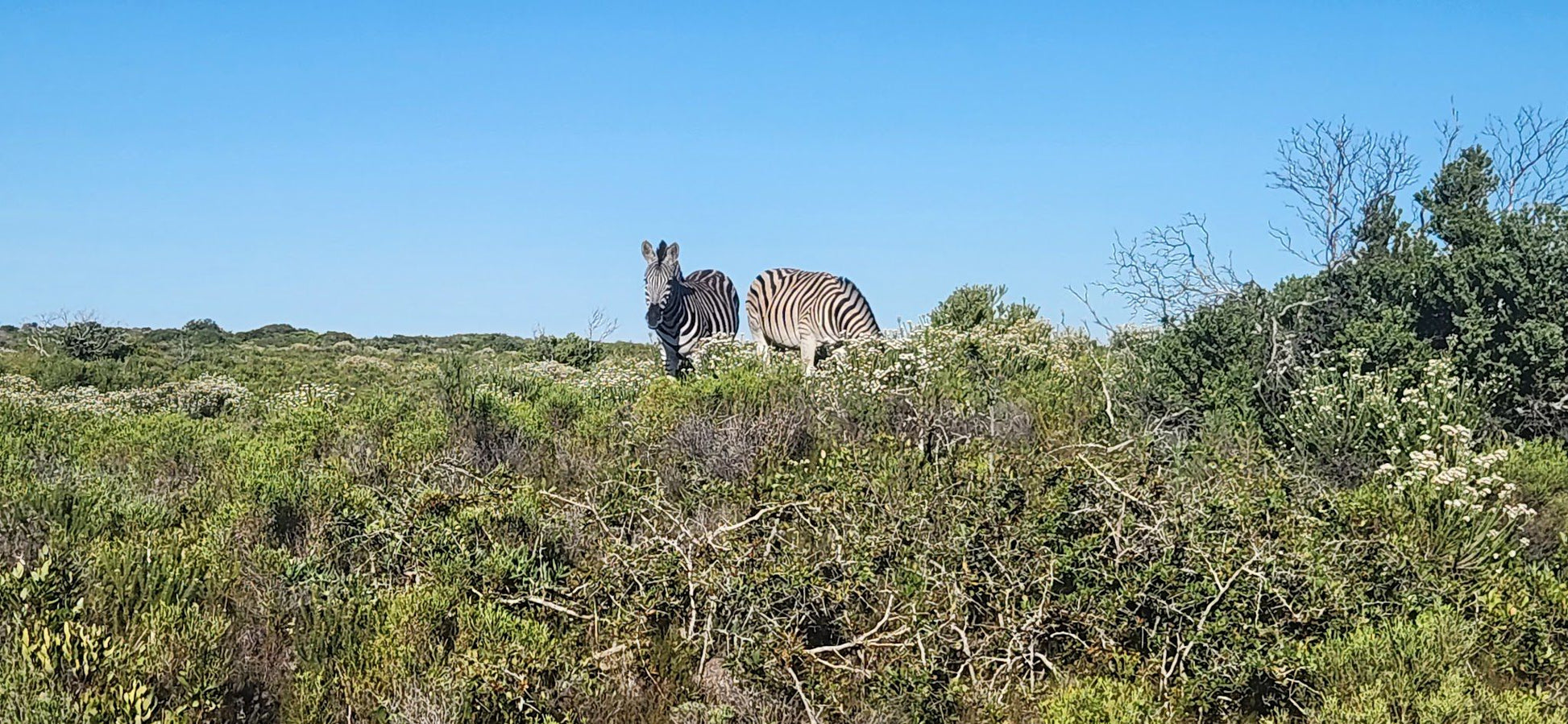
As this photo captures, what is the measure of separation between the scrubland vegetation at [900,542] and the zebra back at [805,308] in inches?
147

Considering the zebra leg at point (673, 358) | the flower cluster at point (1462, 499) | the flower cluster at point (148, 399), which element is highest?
the zebra leg at point (673, 358)

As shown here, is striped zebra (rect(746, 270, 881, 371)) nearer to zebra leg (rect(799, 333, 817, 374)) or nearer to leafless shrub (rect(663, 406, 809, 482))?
zebra leg (rect(799, 333, 817, 374))

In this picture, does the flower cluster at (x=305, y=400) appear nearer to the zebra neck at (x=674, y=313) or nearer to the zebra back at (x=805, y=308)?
the zebra neck at (x=674, y=313)

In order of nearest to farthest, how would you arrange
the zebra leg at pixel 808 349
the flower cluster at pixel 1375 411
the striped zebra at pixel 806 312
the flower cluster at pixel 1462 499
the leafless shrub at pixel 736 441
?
the flower cluster at pixel 1462 499 < the flower cluster at pixel 1375 411 < the leafless shrub at pixel 736 441 < the zebra leg at pixel 808 349 < the striped zebra at pixel 806 312

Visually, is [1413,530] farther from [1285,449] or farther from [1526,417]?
[1526,417]

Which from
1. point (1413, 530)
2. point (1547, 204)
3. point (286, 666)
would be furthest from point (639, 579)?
point (1547, 204)

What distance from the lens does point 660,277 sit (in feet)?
40.3

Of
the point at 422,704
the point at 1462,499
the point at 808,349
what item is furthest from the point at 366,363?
the point at 1462,499

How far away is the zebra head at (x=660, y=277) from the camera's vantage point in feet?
39.8

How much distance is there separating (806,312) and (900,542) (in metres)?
8.35

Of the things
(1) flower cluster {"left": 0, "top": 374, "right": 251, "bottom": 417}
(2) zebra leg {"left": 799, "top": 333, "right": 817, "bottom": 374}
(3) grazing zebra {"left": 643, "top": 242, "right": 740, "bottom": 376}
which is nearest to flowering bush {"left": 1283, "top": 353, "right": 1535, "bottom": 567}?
(2) zebra leg {"left": 799, "top": 333, "right": 817, "bottom": 374}

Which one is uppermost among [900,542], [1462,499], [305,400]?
[305,400]

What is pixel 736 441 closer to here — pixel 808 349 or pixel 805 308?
pixel 808 349

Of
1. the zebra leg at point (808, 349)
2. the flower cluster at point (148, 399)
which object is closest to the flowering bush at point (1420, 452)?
the zebra leg at point (808, 349)
